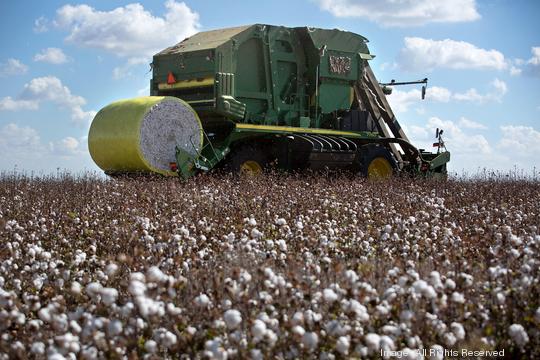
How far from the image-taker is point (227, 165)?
54.1ft

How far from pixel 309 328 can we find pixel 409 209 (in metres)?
6.77

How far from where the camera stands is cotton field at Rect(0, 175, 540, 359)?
4.40 meters

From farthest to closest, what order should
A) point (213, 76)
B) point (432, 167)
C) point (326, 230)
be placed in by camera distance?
1. point (432, 167)
2. point (213, 76)
3. point (326, 230)

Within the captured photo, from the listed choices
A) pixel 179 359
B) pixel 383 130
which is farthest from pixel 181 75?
pixel 179 359

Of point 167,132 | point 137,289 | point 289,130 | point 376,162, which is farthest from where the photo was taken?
point 376,162

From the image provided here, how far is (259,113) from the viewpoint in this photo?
18.1 metres

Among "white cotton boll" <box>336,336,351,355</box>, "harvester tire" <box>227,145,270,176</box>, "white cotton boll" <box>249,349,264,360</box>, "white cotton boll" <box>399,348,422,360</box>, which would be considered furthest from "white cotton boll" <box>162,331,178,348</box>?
"harvester tire" <box>227,145,270,176</box>

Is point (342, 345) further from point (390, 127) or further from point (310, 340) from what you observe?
point (390, 127)

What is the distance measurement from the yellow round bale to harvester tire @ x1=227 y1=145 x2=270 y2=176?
834 millimetres

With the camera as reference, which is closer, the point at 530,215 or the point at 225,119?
the point at 530,215

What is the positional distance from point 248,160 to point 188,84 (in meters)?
2.20

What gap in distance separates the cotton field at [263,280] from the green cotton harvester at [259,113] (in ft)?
11.3

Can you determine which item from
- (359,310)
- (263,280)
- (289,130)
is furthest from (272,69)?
(359,310)

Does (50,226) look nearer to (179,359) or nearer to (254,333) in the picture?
(179,359)
